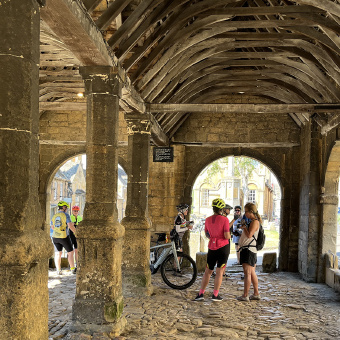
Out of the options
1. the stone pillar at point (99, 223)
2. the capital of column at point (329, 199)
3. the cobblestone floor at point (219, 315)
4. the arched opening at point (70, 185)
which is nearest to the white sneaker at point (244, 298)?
the cobblestone floor at point (219, 315)

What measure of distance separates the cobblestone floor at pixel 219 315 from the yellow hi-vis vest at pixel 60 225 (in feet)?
2.71

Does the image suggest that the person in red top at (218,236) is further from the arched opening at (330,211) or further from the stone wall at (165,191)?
the stone wall at (165,191)

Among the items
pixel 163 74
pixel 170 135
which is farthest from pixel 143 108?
pixel 170 135

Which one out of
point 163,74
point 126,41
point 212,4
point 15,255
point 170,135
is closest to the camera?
point 15,255

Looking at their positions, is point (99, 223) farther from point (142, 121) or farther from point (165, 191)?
point (165, 191)

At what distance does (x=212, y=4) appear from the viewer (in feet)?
19.7

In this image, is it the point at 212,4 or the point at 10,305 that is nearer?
Result: the point at 10,305

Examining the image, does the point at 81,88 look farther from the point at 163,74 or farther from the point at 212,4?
the point at 212,4

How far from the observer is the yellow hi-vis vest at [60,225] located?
8.71 metres

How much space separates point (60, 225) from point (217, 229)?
3.32 metres

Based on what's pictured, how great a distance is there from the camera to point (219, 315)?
6.10 metres

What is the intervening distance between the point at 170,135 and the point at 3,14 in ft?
30.9

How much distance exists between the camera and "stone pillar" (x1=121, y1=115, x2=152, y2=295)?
23.4 feet

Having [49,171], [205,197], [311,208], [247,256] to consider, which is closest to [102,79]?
[247,256]
